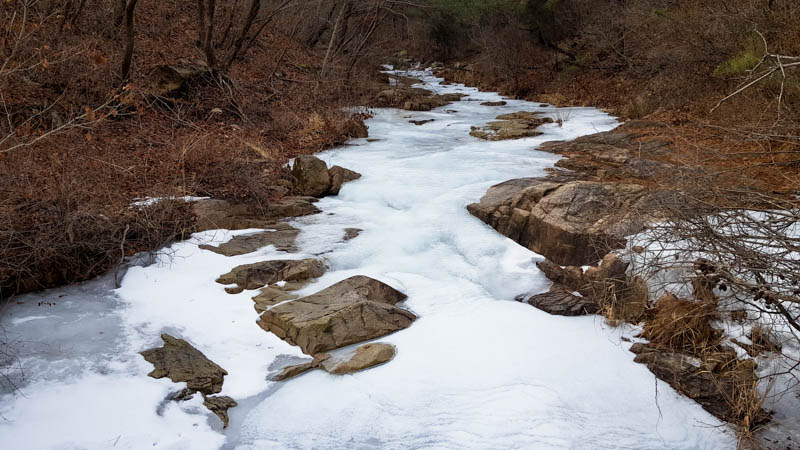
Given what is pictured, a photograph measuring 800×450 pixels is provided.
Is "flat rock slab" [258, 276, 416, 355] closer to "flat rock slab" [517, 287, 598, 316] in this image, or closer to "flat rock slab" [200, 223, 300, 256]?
"flat rock slab" [517, 287, 598, 316]

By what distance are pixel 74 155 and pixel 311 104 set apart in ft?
19.9

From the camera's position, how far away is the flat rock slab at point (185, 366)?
4125 mm

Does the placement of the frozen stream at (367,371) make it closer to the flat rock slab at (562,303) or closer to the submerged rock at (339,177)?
the flat rock slab at (562,303)

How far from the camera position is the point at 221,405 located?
3.98 m

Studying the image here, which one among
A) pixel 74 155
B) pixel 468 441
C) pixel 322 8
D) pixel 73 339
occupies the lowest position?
pixel 468 441

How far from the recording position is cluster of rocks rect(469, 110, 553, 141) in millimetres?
12086

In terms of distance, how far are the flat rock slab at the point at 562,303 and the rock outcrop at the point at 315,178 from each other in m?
4.10

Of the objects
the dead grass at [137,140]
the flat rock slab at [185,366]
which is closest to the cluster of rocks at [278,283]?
the flat rock slab at [185,366]

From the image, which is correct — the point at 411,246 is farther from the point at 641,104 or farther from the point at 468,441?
the point at 641,104

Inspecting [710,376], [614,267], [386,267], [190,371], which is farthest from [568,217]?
[190,371]

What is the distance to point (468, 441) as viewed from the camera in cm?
363

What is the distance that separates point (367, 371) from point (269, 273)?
1907 mm

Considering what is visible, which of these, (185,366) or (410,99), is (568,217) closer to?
(185,366)

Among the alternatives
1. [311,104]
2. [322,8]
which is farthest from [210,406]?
[322,8]
